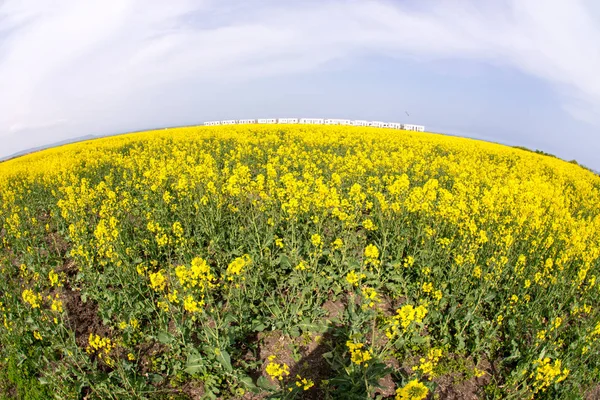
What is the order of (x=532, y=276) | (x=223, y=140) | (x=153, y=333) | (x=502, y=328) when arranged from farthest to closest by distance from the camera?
(x=223, y=140), (x=532, y=276), (x=502, y=328), (x=153, y=333)

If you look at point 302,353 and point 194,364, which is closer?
point 194,364

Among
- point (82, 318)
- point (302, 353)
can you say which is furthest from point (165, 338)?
point (82, 318)

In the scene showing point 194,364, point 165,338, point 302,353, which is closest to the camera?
point 194,364

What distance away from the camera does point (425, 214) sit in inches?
219

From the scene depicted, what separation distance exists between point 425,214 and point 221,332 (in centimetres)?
405

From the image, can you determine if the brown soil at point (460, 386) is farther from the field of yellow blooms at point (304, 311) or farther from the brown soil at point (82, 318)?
the brown soil at point (82, 318)

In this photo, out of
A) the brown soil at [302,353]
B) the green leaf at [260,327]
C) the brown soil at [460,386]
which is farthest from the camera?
the green leaf at [260,327]

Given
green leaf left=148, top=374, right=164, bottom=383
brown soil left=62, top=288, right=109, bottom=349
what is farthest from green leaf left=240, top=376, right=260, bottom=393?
brown soil left=62, top=288, right=109, bottom=349

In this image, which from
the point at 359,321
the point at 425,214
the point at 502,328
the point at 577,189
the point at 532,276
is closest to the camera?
the point at 359,321

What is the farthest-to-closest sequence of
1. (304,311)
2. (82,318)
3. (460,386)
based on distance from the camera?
(82,318)
(304,311)
(460,386)

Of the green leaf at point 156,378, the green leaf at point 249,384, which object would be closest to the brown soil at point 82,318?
the green leaf at point 156,378

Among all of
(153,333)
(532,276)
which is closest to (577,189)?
(532,276)

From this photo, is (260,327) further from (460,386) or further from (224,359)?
(460,386)

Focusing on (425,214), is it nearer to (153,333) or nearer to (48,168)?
(153,333)
